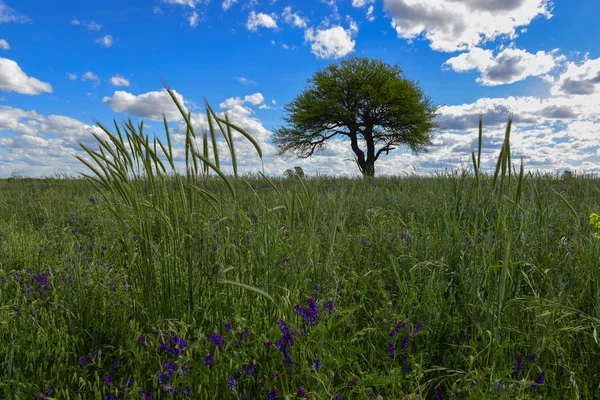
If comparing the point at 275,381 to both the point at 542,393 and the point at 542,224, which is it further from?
the point at 542,224

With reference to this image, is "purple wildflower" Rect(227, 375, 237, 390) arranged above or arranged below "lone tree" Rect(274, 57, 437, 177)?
below

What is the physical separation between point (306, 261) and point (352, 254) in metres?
1.01

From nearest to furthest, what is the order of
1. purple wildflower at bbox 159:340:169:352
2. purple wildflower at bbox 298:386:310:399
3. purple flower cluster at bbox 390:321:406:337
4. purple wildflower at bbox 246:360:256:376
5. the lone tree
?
purple wildflower at bbox 298:386:310:399, purple wildflower at bbox 246:360:256:376, purple wildflower at bbox 159:340:169:352, purple flower cluster at bbox 390:321:406:337, the lone tree

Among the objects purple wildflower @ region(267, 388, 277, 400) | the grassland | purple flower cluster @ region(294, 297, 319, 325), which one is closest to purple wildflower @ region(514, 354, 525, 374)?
the grassland

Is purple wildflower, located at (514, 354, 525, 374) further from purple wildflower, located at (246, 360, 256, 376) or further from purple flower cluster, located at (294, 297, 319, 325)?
purple wildflower, located at (246, 360, 256, 376)

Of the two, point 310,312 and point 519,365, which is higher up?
point 310,312

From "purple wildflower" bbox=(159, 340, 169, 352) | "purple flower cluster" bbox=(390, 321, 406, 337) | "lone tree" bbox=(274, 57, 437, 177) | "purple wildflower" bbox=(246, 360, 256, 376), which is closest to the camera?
"purple wildflower" bbox=(246, 360, 256, 376)

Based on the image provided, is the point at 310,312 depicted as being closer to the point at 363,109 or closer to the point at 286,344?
the point at 286,344

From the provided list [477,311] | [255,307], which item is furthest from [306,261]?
[477,311]

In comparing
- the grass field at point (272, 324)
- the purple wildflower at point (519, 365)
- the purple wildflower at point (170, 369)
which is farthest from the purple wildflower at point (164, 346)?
the purple wildflower at point (519, 365)

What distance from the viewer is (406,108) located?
97.9ft

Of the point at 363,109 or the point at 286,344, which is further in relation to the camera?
the point at 363,109

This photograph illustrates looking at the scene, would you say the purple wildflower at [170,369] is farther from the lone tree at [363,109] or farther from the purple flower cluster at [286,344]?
the lone tree at [363,109]

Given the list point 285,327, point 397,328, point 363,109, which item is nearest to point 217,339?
point 285,327
